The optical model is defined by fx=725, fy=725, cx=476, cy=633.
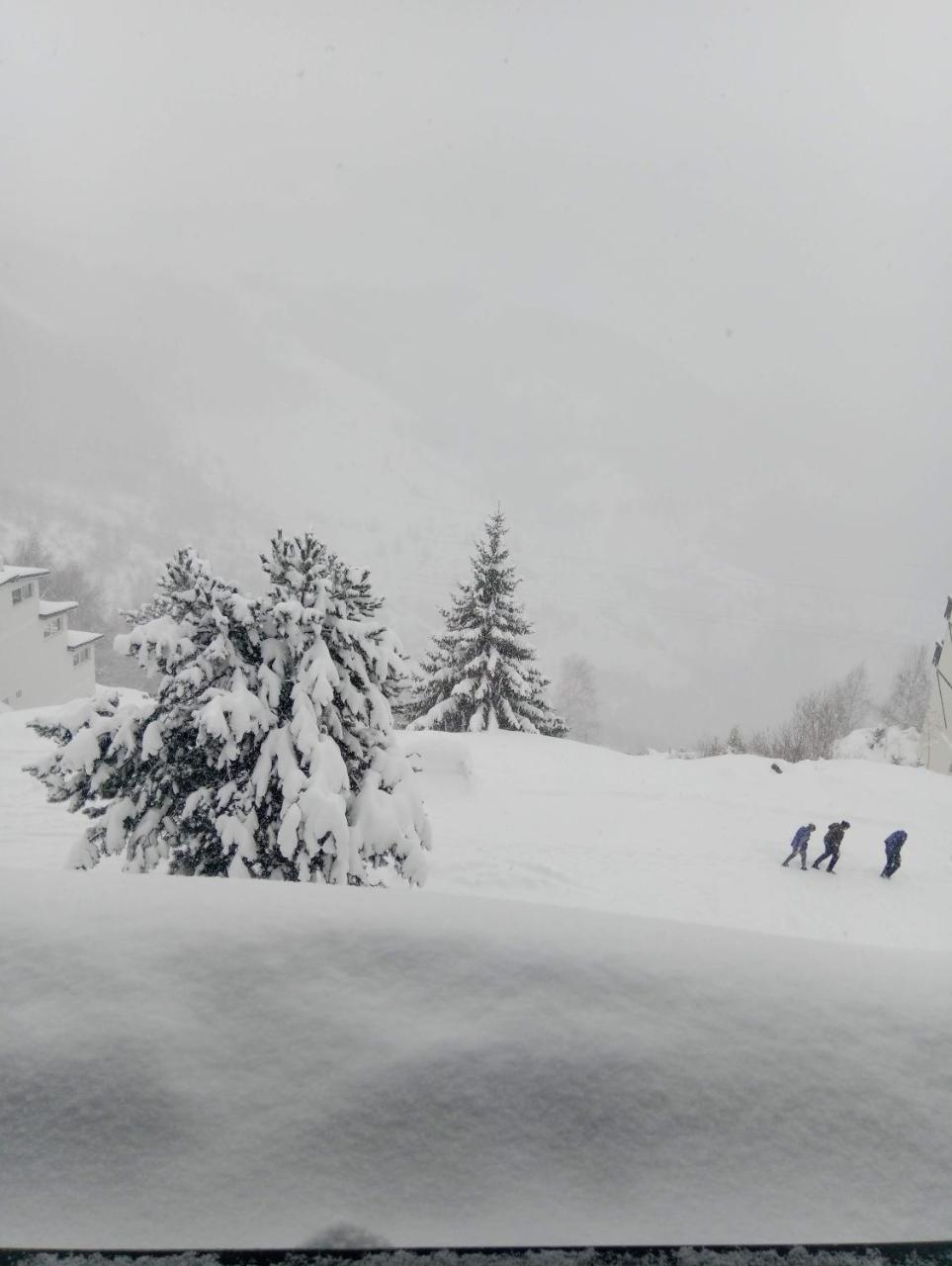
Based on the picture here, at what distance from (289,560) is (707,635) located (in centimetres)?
12908

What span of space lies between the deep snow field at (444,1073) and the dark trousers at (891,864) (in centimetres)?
1306

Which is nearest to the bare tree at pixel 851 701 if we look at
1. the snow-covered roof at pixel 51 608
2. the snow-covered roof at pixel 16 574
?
the snow-covered roof at pixel 51 608

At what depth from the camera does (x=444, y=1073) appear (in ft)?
5.21

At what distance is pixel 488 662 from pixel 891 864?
14812 millimetres

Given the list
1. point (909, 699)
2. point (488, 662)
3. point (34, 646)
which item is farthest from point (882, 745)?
point (34, 646)

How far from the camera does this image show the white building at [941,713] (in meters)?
28.7

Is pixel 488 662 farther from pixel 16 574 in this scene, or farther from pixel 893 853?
pixel 16 574

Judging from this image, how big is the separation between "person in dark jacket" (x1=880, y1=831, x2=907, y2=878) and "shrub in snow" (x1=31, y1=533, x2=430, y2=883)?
33.4 feet

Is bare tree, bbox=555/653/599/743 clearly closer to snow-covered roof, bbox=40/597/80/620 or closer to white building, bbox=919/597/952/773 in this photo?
white building, bbox=919/597/952/773

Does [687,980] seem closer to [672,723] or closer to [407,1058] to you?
[407,1058]

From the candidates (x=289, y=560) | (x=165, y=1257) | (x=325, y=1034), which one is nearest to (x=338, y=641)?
(x=289, y=560)

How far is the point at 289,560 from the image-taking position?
22.7ft

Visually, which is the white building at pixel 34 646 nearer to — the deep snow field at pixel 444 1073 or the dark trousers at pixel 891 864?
the dark trousers at pixel 891 864

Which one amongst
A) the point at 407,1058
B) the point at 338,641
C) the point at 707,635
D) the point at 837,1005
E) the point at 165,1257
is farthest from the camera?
the point at 707,635
